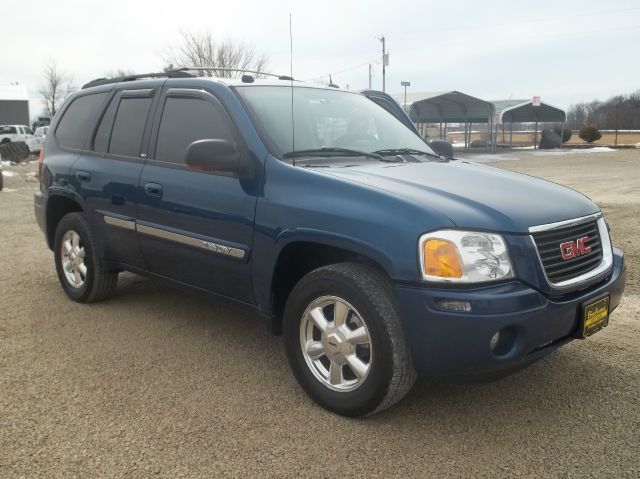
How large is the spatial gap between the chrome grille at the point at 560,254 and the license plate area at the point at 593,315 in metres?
0.16

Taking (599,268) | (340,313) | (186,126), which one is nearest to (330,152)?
(186,126)

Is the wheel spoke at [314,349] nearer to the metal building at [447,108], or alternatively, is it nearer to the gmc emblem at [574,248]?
the gmc emblem at [574,248]

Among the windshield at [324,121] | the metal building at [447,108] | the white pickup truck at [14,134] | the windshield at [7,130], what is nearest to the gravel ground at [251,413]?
the windshield at [324,121]

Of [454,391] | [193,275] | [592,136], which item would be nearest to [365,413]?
[454,391]

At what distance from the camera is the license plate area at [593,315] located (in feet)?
9.33

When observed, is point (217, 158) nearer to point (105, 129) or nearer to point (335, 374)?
point (335, 374)

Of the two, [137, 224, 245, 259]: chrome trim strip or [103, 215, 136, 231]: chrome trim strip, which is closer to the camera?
[137, 224, 245, 259]: chrome trim strip

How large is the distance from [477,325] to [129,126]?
297 centimetres

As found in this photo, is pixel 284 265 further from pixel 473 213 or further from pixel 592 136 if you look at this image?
pixel 592 136

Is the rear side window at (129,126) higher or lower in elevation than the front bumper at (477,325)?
higher

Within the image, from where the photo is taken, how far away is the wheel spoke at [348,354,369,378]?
2.89 metres

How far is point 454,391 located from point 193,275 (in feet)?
5.74

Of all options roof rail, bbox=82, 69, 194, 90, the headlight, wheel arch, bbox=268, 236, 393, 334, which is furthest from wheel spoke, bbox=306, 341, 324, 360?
roof rail, bbox=82, 69, 194, 90

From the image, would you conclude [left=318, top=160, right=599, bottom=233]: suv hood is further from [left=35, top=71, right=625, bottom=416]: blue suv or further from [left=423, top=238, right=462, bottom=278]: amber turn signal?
[left=423, top=238, right=462, bottom=278]: amber turn signal
